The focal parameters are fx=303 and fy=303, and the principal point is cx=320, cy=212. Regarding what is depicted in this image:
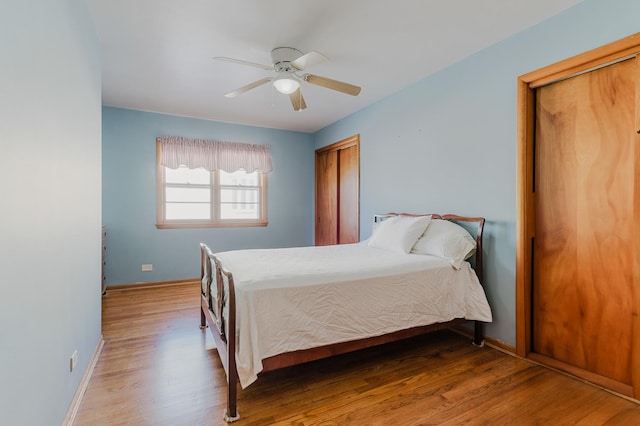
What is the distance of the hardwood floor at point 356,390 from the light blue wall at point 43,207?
368 mm

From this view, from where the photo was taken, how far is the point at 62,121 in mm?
1629

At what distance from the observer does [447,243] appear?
2697 millimetres

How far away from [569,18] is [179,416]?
3705 mm

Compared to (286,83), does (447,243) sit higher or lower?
lower

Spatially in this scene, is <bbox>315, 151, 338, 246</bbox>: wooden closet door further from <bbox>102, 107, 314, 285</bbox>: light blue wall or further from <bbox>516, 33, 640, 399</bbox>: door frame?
<bbox>516, 33, 640, 399</bbox>: door frame

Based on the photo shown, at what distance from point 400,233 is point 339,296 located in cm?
126

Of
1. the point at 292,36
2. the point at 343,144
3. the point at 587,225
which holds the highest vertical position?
the point at 292,36

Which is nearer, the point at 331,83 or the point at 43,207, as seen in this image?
the point at 43,207

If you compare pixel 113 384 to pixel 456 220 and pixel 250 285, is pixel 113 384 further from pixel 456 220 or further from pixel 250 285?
pixel 456 220

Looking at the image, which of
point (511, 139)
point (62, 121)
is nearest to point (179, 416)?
point (62, 121)

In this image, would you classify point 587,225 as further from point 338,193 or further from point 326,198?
point 326,198

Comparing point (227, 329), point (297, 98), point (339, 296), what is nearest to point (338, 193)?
point (297, 98)

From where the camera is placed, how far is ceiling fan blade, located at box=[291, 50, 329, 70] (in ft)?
7.32

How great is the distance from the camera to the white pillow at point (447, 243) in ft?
8.63
